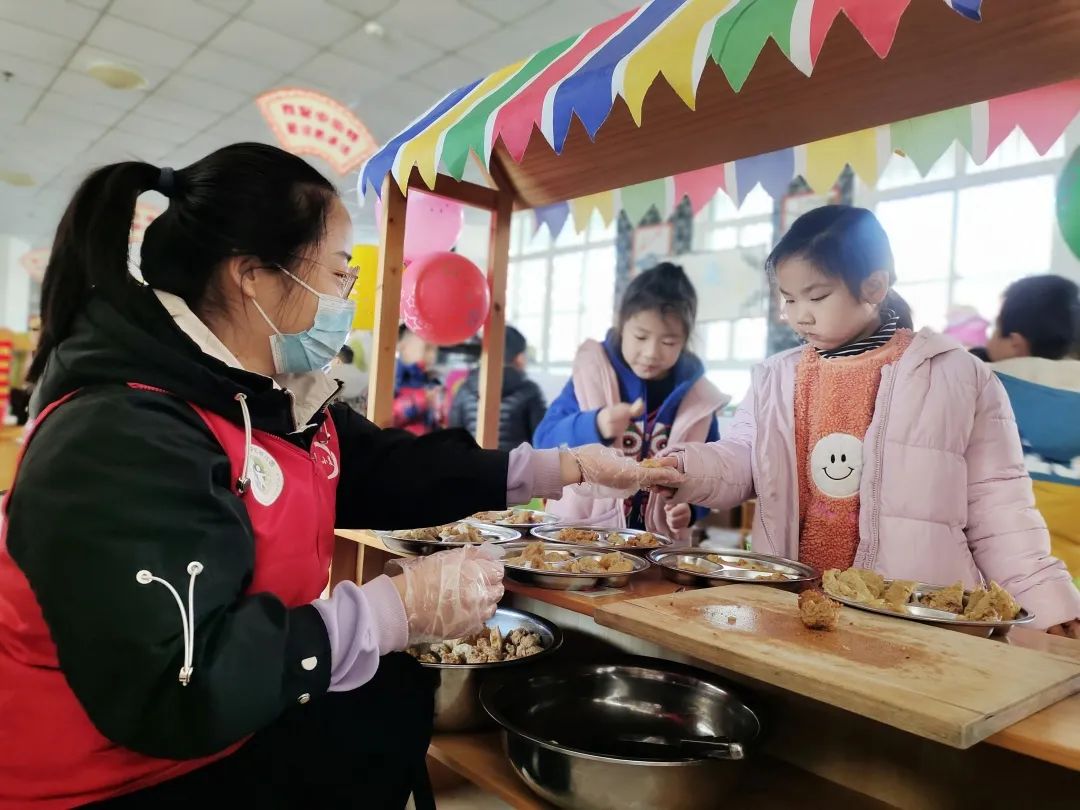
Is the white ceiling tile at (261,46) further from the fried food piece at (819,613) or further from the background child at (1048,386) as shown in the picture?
the fried food piece at (819,613)

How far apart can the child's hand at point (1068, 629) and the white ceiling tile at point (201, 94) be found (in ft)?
22.6

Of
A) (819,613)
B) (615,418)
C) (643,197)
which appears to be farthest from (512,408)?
(819,613)

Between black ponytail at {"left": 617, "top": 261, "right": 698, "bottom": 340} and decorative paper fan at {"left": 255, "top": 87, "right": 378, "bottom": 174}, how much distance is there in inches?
117

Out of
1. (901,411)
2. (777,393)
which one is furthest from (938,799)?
(777,393)

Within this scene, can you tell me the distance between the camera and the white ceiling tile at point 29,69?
6160 millimetres

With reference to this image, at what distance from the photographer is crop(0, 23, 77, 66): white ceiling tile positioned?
563 centimetres

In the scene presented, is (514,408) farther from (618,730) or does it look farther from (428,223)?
(618,730)

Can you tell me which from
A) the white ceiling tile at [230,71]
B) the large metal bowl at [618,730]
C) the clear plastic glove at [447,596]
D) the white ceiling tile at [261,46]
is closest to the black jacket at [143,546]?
the clear plastic glove at [447,596]

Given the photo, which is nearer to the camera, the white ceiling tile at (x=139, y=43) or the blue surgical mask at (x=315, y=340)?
the blue surgical mask at (x=315, y=340)

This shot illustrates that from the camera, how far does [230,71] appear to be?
20.2 ft

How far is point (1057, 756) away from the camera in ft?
2.83

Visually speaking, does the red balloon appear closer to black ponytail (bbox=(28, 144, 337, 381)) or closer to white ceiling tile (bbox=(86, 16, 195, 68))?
black ponytail (bbox=(28, 144, 337, 381))

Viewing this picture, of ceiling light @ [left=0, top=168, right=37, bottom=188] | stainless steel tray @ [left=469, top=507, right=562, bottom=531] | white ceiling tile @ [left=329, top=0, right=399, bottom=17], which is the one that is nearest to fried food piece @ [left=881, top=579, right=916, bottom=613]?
stainless steel tray @ [left=469, top=507, right=562, bottom=531]

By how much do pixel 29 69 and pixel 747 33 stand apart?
7.00 m
